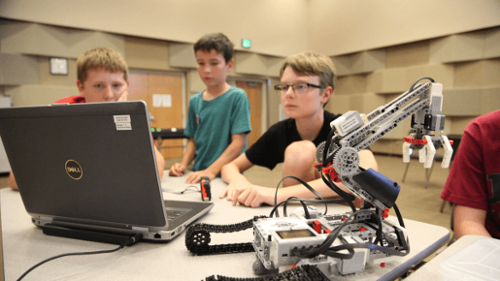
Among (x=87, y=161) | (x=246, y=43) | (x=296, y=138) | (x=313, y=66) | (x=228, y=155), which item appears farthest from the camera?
(x=246, y=43)

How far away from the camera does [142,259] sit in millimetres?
627

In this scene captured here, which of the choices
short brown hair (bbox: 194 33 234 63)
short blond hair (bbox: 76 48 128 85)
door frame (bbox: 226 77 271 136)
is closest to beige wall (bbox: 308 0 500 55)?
door frame (bbox: 226 77 271 136)

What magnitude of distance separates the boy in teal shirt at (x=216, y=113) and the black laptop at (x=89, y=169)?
38.9 inches

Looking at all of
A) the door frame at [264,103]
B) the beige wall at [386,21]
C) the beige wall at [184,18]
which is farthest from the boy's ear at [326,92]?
the door frame at [264,103]

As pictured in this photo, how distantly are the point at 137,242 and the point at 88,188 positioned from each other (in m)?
0.19

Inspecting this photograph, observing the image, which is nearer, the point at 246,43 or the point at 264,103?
the point at 246,43

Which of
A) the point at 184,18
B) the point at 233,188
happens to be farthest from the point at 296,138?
the point at 184,18

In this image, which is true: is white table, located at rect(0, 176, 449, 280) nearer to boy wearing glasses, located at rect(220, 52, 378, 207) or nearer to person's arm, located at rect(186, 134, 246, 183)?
boy wearing glasses, located at rect(220, 52, 378, 207)

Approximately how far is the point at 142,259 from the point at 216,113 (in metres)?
1.37

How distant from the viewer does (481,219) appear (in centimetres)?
Result: 98

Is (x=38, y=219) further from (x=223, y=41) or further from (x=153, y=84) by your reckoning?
(x=153, y=84)

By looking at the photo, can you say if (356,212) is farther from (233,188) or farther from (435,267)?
(233,188)

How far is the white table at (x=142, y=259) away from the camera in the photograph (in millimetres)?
562

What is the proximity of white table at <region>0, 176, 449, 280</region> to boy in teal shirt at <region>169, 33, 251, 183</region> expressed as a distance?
1.00 m
